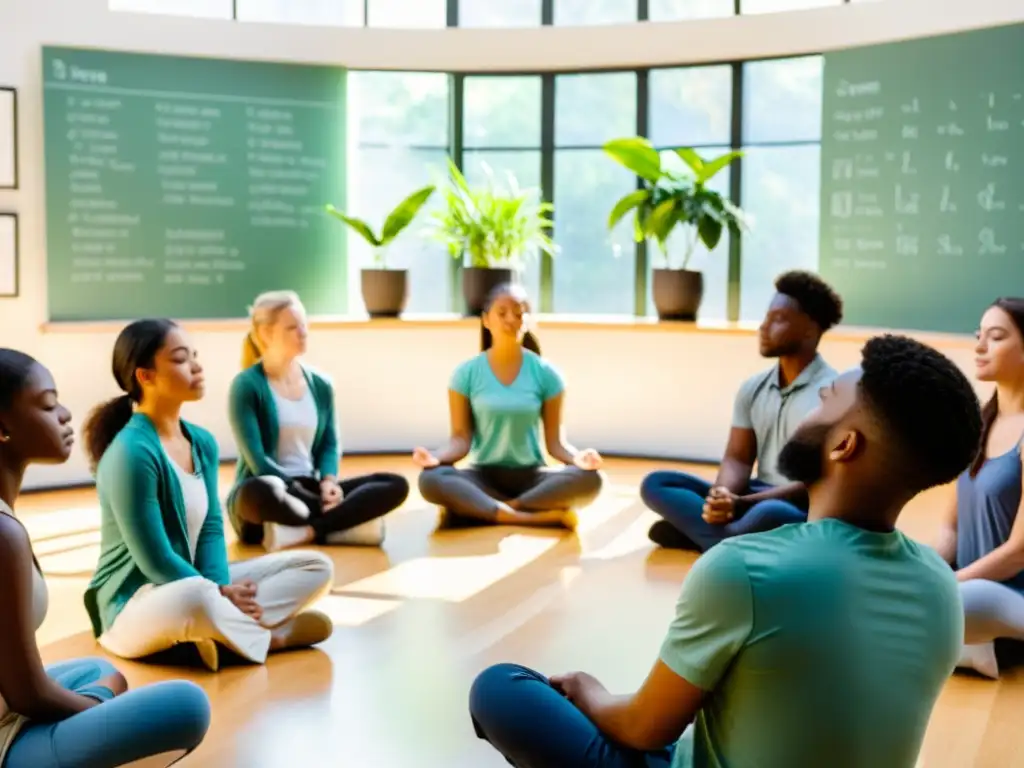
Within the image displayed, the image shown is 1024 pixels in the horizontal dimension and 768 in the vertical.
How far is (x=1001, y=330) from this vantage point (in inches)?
146

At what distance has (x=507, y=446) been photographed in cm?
594

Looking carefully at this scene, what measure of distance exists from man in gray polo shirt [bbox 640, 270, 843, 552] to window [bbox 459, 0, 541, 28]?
13.3 feet

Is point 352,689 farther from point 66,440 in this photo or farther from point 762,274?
point 762,274

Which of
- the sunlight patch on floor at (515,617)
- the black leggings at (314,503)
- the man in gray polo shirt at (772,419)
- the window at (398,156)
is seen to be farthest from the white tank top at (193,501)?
the window at (398,156)

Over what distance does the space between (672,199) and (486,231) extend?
1124 millimetres

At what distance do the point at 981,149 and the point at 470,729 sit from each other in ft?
15.1

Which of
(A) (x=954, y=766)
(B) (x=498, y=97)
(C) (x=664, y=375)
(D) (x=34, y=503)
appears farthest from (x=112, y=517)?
(B) (x=498, y=97)

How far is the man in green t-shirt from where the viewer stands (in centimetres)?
176

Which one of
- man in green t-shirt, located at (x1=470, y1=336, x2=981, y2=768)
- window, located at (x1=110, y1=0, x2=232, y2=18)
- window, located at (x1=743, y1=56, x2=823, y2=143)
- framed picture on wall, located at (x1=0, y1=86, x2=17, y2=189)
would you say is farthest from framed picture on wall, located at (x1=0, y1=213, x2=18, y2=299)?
man in green t-shirt, located at (x1=470, y1=336, x2=981, y2=768)

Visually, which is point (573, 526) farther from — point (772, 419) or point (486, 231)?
point (486, 231)

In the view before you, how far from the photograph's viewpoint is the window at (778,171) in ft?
24.9

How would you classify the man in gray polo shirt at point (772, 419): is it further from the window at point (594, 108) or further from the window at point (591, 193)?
the window at point (594, 108)

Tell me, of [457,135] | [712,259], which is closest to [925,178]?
[712,259]

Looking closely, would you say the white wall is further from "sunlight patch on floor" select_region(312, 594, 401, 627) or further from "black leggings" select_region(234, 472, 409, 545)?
"sunlight patch on floor" select_region(312, 594, 401, 627)
